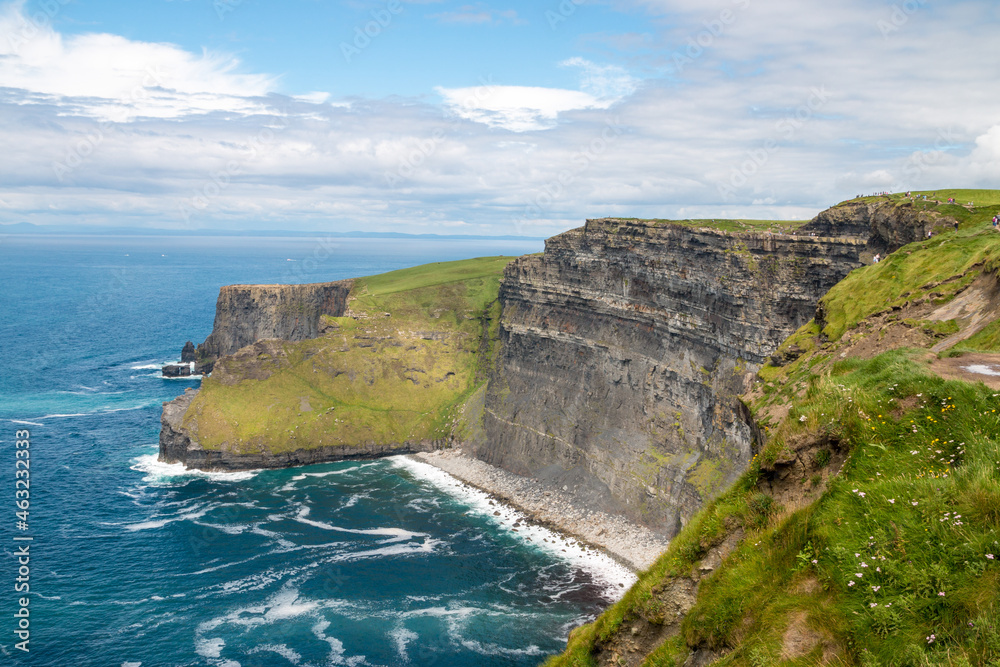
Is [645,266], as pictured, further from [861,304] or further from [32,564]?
[32,564]

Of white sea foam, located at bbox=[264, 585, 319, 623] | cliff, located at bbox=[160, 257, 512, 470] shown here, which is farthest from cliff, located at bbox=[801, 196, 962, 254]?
cliff, located at bbox=[160, 257, 512, 470]

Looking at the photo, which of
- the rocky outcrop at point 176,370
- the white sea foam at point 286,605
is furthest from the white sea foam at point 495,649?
the rocky outcrop at point 176,370

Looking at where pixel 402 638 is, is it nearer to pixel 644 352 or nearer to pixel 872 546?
pixel 644 352

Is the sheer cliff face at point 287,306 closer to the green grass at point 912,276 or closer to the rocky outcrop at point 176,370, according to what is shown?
the rocky outcrop at point 176,370

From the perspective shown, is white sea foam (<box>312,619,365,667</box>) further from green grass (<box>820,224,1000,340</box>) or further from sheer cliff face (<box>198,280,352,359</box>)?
sheer cliff face (<box>198,280,352,359</box>)

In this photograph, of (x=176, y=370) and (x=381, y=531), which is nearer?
(x=381, y=531)

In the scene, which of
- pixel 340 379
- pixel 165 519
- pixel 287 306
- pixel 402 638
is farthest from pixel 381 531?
pixel 287 306
